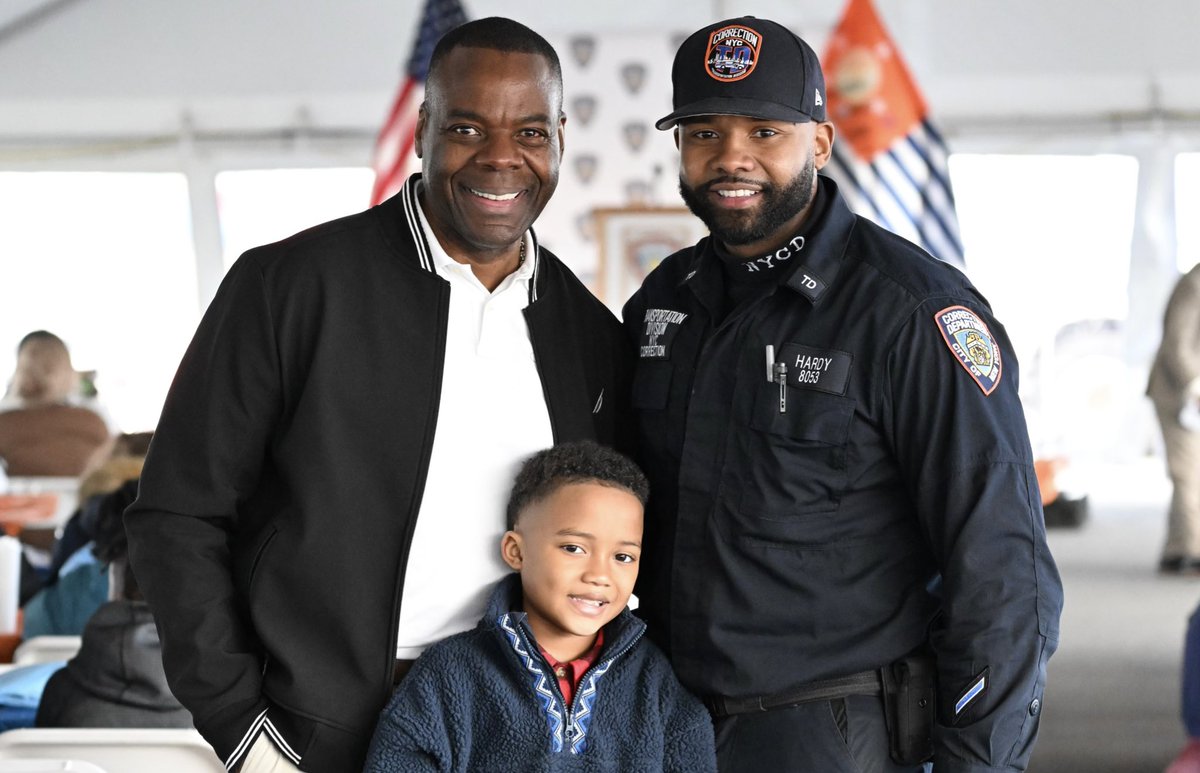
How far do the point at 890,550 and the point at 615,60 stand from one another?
4.20m

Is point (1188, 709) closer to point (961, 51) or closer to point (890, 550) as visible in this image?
point (890, 550)

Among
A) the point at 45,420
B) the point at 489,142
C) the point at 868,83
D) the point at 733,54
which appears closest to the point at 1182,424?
the point at 868,83

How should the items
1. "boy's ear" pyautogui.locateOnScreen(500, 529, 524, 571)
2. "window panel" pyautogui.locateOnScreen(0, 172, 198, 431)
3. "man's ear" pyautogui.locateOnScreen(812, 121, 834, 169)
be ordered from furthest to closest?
"window panel" pyautogui.locateOnScreen(0, 172, 198, 431), "man's ear" pyautogui.locateOnScreen(812, 121, 834, 169), "boy's ear" pyautogui.locateOnScreen(500, 529, 524, 571)

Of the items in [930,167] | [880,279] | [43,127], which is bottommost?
[880,279]

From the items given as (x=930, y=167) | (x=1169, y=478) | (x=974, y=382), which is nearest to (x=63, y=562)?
(x=974, y=382)

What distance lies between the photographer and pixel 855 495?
5.43ft

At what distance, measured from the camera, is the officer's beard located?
1713mm

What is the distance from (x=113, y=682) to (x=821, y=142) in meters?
2.03

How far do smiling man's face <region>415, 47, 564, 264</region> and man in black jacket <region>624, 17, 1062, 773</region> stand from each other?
21 cm

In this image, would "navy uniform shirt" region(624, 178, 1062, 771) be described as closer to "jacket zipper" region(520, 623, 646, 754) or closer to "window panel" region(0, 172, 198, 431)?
"jacket zipper" region(520, 623, 646, 754)

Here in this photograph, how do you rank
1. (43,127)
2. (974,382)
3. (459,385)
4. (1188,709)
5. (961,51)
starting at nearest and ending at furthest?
(974,382) < (459,385) < (1188,709) < (961,51) < (43,127)

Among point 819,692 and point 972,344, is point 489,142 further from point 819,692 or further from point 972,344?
point 819,692

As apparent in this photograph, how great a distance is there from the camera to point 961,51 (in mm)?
5500

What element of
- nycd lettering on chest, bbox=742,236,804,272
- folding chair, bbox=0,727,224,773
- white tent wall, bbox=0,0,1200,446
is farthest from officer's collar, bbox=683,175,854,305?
white tent wall, bbox=0,0,1200,446
